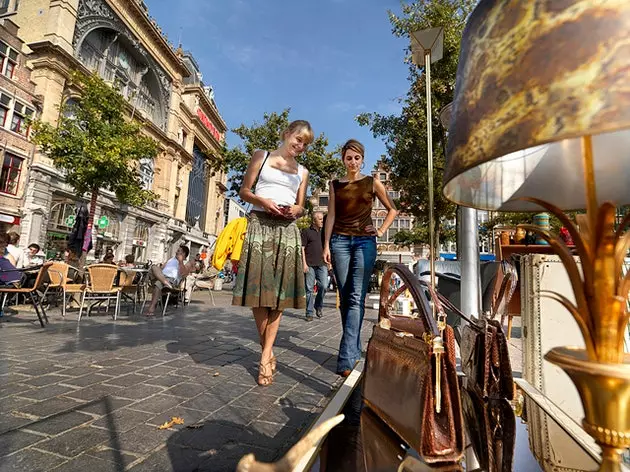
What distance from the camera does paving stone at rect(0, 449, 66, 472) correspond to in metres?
1.45

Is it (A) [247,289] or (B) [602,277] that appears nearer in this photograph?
(B) [602,277]

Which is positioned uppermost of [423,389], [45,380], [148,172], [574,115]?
[148,172]

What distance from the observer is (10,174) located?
1723 centimetres

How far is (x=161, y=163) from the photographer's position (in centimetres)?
3186

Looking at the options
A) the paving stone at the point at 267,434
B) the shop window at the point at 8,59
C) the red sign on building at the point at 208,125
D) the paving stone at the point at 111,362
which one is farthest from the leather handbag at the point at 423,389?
the red sign on building at the point at 208,125

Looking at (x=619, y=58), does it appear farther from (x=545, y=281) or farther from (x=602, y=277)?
(x=545, y=281)

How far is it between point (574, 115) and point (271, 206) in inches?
93.0

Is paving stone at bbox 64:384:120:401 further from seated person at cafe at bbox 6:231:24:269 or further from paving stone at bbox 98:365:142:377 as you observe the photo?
seated person at cafe at bbox 6:231:24:269

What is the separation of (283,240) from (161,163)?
108 feet

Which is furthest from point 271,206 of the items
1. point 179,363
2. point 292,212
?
point 179,363

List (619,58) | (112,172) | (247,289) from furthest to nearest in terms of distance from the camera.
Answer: (112,172)
(247,289)
(619,58)

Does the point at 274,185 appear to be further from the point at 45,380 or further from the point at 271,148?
the point at 271,148

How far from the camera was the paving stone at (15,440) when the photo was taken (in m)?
1.61

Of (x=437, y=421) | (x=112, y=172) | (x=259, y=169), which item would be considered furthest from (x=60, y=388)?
(x=112, y=172)
